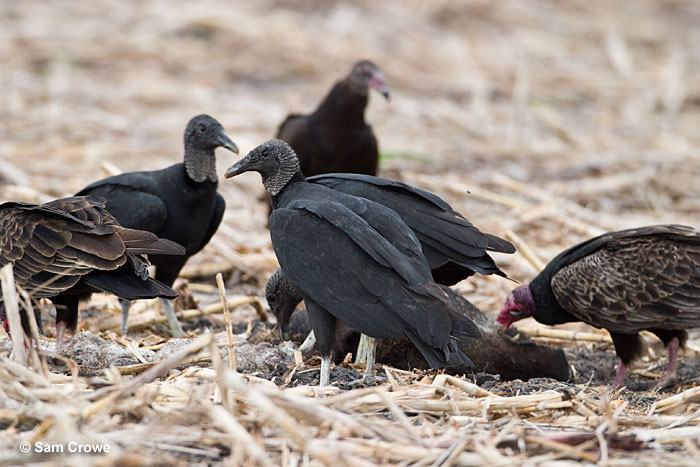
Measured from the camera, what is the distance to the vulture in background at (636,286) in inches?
183

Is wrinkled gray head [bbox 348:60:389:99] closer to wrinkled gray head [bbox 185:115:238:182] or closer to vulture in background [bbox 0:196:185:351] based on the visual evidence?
wrinkled gray head [bbox 185:115:238:182]

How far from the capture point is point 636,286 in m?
4.67

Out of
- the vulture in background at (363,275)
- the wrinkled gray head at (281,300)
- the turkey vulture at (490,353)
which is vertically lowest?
the turkey vulture at (490,353)

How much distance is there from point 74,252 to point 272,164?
954 millimetres

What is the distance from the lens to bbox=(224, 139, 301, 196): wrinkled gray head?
4.38m

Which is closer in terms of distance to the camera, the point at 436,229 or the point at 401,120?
the point at 436,229

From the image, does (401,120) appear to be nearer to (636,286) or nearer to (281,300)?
(281,300)

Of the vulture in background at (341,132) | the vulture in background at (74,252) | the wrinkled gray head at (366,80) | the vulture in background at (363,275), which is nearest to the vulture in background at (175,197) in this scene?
the vulture in background at (74,252)

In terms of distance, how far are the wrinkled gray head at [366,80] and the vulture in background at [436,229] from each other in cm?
253

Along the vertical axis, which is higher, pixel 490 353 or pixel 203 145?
pixel 203 145

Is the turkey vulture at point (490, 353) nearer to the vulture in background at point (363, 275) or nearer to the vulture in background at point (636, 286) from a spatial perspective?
the vulture in background at point (636, 286)

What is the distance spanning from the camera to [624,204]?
7.82 meters

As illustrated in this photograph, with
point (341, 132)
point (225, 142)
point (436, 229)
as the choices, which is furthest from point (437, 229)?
point (341, 132)

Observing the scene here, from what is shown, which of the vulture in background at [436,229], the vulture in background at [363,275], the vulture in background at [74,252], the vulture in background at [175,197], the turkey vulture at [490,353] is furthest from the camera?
the vulture in background at [175,197]
